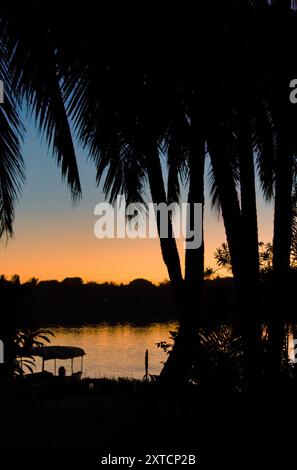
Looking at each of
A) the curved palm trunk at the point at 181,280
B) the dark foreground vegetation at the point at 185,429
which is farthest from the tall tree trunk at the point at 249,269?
the curved palm trunk at the point at 181,280

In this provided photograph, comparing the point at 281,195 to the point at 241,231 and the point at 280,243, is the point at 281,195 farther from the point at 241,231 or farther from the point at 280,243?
the point at 241,231

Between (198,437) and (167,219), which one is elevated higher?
(167,219)

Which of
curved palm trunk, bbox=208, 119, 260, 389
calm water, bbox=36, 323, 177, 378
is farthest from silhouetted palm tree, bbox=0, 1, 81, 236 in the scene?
calm water, bbox=36, 323, 177, 378

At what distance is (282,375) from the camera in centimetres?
540

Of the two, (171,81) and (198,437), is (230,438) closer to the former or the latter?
(198,437)

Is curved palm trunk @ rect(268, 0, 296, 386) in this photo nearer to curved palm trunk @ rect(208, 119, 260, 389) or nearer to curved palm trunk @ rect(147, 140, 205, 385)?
curved palm trunk @ rect(208, 119, 260, 389)

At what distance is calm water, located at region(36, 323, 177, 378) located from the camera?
5566 cm

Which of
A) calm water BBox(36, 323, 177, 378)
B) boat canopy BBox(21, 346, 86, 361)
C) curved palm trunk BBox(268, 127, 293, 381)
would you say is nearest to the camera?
curved palm trunk BBox(268, 127, 293, 381)

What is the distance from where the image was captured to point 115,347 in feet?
282

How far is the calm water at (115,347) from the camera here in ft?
183
